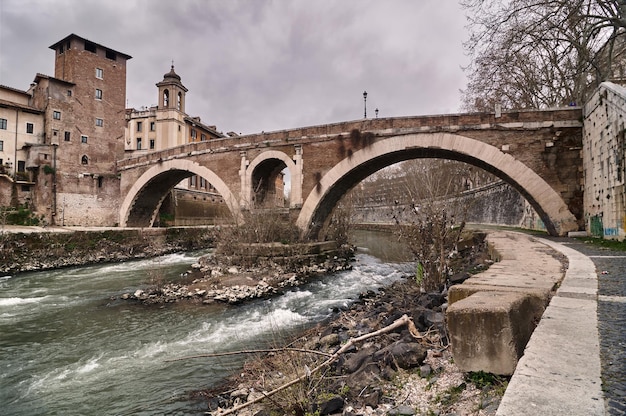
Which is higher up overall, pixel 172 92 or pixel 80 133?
pixel 172 92

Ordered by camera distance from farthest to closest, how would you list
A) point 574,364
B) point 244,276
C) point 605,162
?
1. point 244,276
2. point 605,162
3. point 574,364

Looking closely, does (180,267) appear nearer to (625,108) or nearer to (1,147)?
(625,108)

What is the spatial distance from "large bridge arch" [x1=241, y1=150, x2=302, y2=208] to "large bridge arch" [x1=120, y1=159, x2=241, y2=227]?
1.22 m

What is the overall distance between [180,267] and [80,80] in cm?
2123

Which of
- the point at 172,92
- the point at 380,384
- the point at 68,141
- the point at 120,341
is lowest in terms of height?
the point at 120,341

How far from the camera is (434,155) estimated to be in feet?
51.7

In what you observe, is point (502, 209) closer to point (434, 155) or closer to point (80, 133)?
point (434, 155)

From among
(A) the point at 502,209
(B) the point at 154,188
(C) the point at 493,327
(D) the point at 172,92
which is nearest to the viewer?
(C) the point at 493,327

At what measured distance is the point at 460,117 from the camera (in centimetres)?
1391

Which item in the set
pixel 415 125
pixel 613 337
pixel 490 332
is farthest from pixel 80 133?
pixel 613 337

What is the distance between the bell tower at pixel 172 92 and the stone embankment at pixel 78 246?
1728 cm

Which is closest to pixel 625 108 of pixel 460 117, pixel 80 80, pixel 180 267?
pixel 460 117

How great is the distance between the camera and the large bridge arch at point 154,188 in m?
20.4

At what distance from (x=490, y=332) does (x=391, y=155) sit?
1373 centimetres
